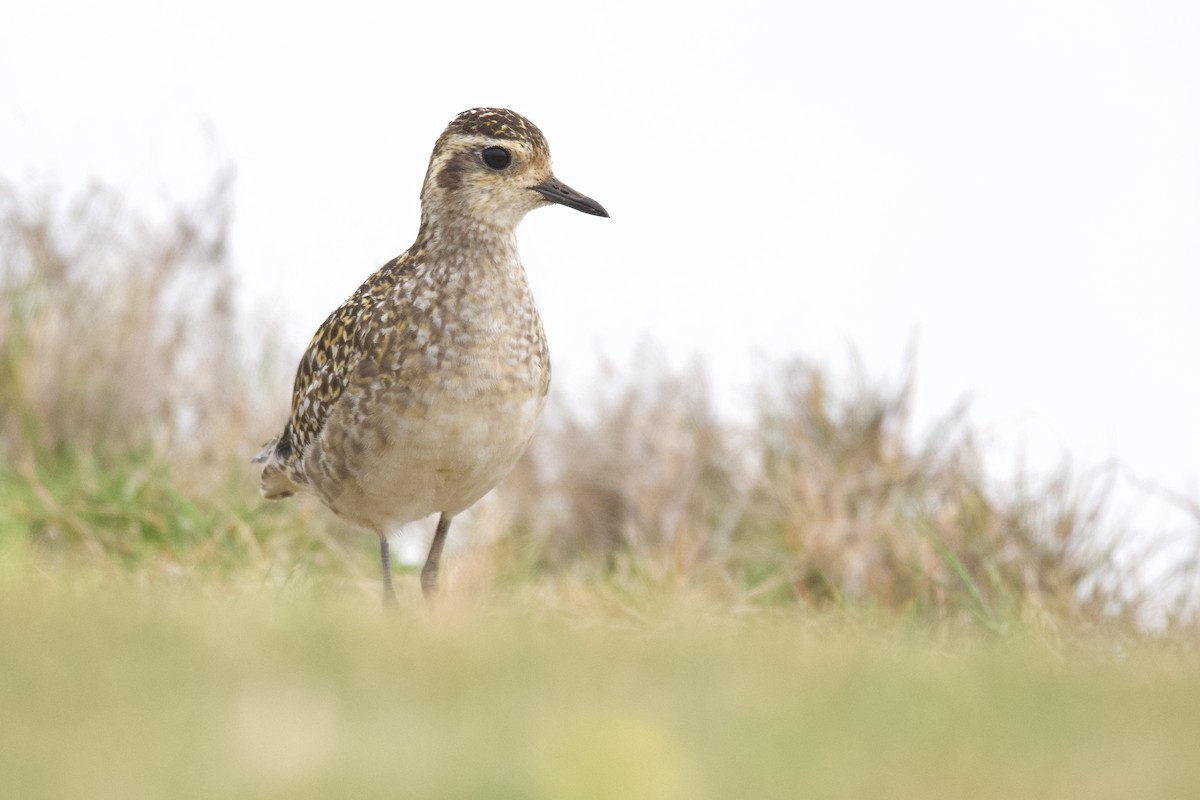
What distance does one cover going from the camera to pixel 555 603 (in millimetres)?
8148

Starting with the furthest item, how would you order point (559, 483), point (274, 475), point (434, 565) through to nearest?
1. point (559, 483)
2. point (274, 475)
3. point (434, 565)

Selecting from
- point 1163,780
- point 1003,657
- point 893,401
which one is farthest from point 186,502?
point 1163,780

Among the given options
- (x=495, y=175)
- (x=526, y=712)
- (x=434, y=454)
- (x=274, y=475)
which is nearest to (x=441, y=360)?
(x=434, y=454)

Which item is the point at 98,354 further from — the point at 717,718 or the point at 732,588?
the point at 717,718

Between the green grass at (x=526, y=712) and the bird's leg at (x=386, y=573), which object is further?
the bird's leg at (x=386, y=573)

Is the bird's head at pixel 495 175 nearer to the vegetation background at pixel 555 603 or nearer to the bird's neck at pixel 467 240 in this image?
the bird's neck at pixel 467 240

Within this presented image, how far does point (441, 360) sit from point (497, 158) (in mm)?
1140

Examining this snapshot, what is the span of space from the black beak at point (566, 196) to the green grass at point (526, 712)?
8.92ft

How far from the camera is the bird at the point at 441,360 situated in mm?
6824

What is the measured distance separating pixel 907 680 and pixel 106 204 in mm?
9788

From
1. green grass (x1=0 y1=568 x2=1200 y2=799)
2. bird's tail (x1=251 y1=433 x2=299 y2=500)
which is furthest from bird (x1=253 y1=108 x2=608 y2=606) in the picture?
green grass (x1=0 y1=568 x2=1200 y2=799)

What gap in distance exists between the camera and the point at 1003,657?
5.07m

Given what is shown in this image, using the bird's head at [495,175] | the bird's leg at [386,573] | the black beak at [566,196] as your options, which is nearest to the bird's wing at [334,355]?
the bird's head at [495,175]

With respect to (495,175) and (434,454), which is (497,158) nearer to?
(495,175)
